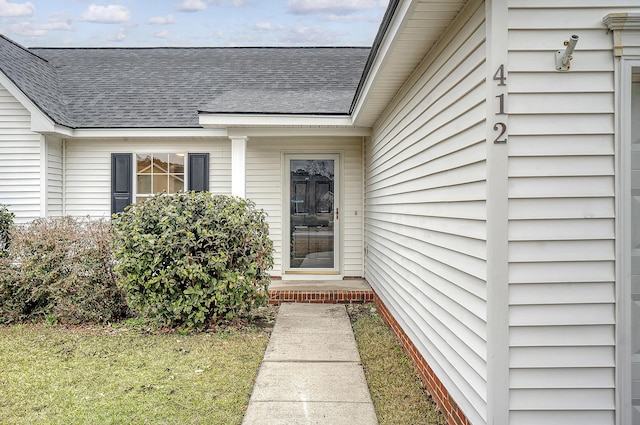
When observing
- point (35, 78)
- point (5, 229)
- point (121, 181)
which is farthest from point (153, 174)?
point (35, 78)

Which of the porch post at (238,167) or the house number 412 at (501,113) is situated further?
the porch post at (238,167)

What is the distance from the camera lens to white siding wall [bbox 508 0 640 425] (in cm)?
232

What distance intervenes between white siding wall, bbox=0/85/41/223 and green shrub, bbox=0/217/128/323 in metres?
2.30

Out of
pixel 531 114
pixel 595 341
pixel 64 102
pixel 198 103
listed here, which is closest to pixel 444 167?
pixel 531 114

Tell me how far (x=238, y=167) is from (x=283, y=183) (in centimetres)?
119

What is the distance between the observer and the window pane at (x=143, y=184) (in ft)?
27.3

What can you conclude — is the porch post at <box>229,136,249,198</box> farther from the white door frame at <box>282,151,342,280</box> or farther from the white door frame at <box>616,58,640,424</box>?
the white door frame at <box>616,58,640,424</box>

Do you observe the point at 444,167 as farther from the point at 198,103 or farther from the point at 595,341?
the point at 198,103

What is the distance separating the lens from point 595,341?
2.33 meters

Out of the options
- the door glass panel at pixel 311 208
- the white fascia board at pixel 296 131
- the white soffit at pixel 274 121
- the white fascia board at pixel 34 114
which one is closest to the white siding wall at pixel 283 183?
the door glass panel at pixel 311 208

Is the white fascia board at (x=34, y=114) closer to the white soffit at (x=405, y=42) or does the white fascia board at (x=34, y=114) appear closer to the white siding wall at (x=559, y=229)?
the white soffit at (x=405, y=42)

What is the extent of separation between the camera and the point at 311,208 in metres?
8.27

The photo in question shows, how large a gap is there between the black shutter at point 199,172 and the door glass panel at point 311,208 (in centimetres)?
152

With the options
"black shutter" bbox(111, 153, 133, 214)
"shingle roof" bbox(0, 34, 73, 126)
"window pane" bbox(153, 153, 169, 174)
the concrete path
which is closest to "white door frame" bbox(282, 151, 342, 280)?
"window pane" bbox(153, 153, 169, 174)
